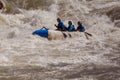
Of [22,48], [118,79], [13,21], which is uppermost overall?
[13,21]

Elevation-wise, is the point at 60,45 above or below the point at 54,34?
below

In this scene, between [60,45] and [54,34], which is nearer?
[60,45]

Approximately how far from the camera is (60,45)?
11.2m

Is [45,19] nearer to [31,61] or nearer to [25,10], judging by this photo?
[25,10]

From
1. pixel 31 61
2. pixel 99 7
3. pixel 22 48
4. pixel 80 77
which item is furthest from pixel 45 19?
pixel 80 77

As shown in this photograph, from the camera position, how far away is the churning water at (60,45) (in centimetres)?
773

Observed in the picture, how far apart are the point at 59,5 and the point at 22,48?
974 centimetres

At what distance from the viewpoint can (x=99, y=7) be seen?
18703 mm

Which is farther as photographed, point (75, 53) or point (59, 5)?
point (59, 5)

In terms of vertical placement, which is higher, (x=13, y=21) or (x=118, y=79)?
(x=13, y=21)

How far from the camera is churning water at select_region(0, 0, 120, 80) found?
773 centimetres

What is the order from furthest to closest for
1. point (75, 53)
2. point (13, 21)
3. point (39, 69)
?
1. point (13, 21)
2. point (75, 53)
3. point (39, 69)

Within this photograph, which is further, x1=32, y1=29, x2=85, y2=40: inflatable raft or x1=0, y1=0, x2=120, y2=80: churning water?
x1=32, y1=29, x2=85, y2=40: inflatable raft

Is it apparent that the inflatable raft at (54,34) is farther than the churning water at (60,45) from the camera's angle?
Yes
